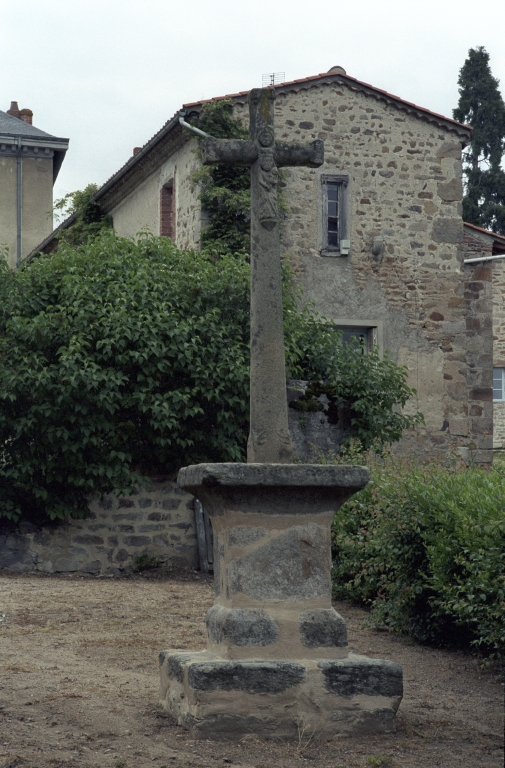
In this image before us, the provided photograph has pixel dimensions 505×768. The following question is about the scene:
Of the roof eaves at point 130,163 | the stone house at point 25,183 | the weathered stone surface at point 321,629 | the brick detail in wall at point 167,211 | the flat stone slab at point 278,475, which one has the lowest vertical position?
the weathered stone surface at point 321,629

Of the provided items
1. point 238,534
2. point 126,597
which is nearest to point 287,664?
point 238,534

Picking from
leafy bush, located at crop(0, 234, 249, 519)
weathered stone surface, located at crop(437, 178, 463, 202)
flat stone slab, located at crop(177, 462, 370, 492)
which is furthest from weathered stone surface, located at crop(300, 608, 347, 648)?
weathered stone surface, located at crop(437, 178, 463, 202)

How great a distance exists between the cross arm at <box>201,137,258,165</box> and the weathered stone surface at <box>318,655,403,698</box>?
2.57 meters

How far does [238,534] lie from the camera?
176 inches

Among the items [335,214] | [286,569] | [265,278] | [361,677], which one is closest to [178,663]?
[286,569]

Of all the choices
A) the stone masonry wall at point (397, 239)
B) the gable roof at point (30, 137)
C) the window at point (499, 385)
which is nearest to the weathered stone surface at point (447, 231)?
the stone masonry wall at point (397, 239)

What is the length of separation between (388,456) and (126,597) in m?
2.83

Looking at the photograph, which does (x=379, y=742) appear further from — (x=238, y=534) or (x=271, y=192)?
(x=271, y=192)

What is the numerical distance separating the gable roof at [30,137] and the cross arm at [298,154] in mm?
25001

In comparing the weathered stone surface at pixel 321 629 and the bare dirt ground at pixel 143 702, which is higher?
the weathered stone surface at pixel 321 629

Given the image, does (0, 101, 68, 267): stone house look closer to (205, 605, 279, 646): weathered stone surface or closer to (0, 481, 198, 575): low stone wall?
(0, 481, 198, 575): low stone wall

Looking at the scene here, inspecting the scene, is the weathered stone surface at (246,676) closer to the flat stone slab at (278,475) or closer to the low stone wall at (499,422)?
the flat stone slab at (278,475)

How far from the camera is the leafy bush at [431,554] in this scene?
5.71m

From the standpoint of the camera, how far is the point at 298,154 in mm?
5086
